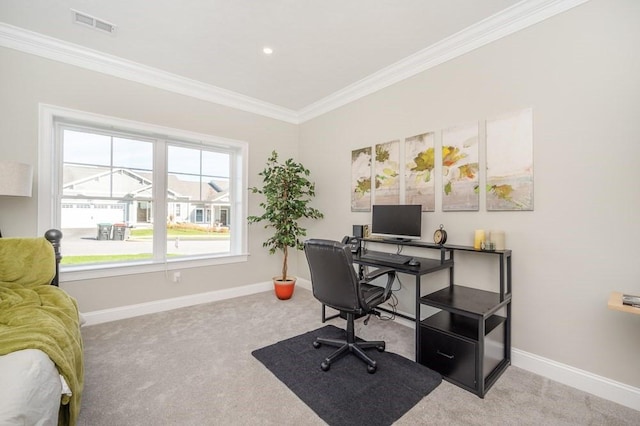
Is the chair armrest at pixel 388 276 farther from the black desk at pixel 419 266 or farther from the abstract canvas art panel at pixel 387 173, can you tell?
the abstract canvas art panel at pixel 387 173

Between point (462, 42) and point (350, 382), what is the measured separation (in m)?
3.01

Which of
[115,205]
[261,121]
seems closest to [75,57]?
[115,205]

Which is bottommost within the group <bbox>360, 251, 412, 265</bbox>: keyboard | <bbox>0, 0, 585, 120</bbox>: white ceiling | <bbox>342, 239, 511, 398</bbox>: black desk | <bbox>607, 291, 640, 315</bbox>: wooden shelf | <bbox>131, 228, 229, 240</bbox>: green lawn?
<bbox>342, 239, 511, 398</bbox>: black desk

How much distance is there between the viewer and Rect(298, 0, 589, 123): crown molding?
6.97ft

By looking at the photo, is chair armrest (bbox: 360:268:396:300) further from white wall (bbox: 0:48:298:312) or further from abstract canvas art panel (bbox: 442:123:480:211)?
white wall (bbox: 0:48:298:312)

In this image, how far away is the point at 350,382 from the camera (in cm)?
200

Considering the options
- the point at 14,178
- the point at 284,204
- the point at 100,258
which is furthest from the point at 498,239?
the point at 100,258

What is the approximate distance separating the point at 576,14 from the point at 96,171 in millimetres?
4577

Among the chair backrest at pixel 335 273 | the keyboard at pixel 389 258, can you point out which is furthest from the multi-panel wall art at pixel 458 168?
the chair backrest at pixel 335 273

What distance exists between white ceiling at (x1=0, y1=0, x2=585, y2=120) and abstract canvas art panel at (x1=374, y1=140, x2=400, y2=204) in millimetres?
889

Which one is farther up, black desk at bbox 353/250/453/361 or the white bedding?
black desk at bbox 353/250/453/361

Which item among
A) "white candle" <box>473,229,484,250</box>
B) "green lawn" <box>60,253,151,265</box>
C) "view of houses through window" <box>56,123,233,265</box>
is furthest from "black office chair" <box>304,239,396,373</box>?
"green lawn" <box>60,253,151,265</box>

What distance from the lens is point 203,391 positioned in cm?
191

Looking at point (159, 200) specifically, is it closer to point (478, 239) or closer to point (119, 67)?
point (119, 67)
